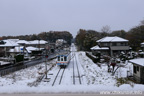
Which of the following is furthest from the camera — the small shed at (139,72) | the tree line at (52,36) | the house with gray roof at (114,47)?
the tree line at (52,36)

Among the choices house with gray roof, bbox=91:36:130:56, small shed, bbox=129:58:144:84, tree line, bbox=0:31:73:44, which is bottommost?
small shed, bbox=129:58:144:84

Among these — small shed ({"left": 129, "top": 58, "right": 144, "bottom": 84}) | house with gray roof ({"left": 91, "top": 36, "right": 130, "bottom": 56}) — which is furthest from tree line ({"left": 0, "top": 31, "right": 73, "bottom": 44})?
small shed ({"left": 129, "top": 58, "right": 144, "bottom": 84})

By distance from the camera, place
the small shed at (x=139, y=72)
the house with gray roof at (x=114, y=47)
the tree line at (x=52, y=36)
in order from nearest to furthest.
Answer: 1. the small shed at (x=139, y=72)
2. the house with gray roof at (x=114, y=47)
3. the tree line at (x=52, y=36)

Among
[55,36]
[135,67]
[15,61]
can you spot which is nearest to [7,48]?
[15,61]

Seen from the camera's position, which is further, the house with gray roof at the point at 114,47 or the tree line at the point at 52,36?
the tree line at the point at 52,36

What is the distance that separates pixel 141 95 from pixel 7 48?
38285 mm

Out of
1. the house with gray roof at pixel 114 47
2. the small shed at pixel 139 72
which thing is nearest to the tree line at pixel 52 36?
the house with gray roof at pixel 114 47

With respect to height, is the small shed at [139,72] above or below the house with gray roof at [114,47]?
below

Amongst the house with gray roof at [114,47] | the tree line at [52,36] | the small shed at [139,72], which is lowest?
the small shed at [139,72]

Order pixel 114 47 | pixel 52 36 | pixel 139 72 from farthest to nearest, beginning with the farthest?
pixel 52 36
pixel 114 47
pixel 139 72

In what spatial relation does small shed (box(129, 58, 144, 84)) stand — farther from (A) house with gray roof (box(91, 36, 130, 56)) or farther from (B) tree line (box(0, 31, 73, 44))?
(B) tree line (box(0, 31, 73, 44))

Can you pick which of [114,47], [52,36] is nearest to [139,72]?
[114,47]

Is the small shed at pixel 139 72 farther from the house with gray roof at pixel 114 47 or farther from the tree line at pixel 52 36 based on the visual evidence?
the tree line at pixel 52 36

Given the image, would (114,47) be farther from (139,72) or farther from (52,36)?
(52,36)
